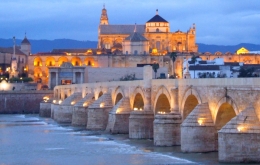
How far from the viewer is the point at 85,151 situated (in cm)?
3766

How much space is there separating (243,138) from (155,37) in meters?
110

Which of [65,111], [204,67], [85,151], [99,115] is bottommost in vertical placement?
[85,151]

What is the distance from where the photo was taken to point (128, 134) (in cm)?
4666

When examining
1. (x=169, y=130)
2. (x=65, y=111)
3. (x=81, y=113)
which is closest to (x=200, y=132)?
(x=169, y=130)

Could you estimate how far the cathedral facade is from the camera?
137m

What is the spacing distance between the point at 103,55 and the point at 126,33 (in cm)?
1543

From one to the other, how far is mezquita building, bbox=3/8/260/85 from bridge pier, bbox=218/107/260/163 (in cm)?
9370

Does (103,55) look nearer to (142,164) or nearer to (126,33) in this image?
(126,33)

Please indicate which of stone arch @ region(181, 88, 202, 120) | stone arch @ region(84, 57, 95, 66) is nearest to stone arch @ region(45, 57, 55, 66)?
stone arch @ region(84, 57, 95, 66)

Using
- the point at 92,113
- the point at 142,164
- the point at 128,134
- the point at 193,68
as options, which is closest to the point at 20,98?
the point at 193,68

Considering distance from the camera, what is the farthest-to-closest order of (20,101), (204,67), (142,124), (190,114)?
(204,67)
(20,101)
(142,124)
(190,114)

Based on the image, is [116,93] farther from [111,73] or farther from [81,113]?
[111,73]

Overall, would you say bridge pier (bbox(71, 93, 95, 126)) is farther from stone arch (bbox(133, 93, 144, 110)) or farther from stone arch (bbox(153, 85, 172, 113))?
stone arch (bbox(153, 85, 172, 113))

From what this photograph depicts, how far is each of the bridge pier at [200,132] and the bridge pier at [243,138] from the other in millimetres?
4469
